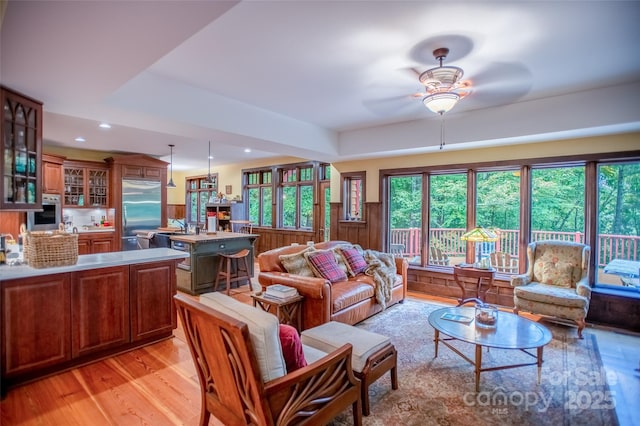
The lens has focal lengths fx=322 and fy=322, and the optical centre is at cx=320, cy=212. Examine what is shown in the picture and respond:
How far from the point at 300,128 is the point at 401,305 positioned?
3.08 m

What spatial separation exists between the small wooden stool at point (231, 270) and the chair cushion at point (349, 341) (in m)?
2.87

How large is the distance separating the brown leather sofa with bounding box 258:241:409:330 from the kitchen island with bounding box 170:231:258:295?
1597 mm

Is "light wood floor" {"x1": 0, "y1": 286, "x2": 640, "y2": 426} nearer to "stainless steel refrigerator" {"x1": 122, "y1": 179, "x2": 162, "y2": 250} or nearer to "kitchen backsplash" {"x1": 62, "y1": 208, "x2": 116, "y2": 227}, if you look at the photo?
"stainless steel refrigerator" {"x1": 122, "y1": 179, "x2": 162, "y2": 250}

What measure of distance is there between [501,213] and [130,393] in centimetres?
517

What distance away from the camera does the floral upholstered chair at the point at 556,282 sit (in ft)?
12.1

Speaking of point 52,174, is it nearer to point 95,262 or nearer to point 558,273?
point 95,262

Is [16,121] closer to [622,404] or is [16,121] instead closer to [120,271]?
[120,271]

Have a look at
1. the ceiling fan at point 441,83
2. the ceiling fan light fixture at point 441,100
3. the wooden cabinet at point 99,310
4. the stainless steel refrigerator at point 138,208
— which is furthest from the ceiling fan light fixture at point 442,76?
the stainless steel refrigerator at point 138,208

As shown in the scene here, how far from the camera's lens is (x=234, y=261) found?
5.61 m

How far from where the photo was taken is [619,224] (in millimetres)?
4191

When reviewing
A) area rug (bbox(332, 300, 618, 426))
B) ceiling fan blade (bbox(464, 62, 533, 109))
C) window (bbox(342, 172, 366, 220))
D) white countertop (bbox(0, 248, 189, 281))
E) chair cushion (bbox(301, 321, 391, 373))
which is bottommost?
area rug (bbox(332, 300, 618, 426))

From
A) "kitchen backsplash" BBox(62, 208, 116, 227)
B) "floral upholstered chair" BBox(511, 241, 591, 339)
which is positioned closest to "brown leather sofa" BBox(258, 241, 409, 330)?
"floral upholstered chair" BBox(511, 241, 591, 339)

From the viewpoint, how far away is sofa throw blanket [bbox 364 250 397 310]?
4.25 metres

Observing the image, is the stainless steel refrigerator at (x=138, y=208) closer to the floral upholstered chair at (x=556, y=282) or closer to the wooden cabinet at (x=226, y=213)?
the wooden cabinet at (x=226, y=213)
